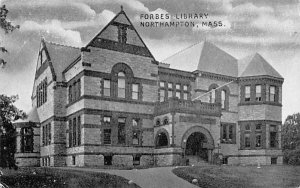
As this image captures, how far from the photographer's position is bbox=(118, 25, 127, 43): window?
2447 centimetres

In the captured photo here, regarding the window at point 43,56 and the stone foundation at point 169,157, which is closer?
the stone foundation at point 169,157

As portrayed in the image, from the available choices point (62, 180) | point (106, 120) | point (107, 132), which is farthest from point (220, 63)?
point (62, 180)

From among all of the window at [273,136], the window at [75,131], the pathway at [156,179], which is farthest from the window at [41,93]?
the window at [273,136]

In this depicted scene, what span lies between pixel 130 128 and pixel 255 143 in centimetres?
932

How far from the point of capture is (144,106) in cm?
2547

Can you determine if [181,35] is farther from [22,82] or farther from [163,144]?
[163,144]

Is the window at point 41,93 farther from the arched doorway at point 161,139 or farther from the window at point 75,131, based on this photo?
the arched doorway at point 161,139

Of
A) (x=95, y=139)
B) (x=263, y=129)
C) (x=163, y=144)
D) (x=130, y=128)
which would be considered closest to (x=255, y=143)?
(x=263, y=129)

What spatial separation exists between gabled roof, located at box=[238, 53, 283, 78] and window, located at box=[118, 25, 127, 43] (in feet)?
31.4

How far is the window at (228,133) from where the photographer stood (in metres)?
28.9

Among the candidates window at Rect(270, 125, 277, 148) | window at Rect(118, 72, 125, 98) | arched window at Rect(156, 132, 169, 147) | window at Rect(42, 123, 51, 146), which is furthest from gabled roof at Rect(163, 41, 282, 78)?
window at Rect(42, 123, 51, 146)

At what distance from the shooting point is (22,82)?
18688mm

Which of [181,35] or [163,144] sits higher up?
[181,35]

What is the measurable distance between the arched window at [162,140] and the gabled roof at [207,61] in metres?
5.57
